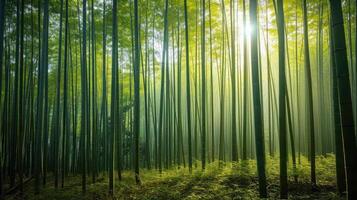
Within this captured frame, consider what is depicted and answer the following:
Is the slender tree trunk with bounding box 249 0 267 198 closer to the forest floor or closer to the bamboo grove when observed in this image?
the bamboo grove

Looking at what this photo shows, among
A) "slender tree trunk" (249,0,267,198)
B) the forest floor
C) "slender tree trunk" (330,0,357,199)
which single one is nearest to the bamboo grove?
"slender tree trunk" (249,0,267,198)

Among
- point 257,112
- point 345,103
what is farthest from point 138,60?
point 345,103

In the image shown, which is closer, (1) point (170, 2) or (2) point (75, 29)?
(1) point (170, 2)

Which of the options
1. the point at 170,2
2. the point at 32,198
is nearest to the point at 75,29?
the point at 170,2

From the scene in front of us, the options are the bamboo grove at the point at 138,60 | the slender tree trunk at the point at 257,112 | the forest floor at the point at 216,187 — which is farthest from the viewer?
the bamboo grove at the point at 138,60

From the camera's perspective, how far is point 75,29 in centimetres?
802

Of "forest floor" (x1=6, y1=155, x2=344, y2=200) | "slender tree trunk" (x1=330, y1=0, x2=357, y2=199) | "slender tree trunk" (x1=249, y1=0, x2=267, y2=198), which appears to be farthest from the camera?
"forest floor" (x1=6, y1=155, x2=344, y2=200)

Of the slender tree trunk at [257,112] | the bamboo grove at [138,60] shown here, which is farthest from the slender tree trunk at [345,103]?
the slender tree trunk at [257,112]

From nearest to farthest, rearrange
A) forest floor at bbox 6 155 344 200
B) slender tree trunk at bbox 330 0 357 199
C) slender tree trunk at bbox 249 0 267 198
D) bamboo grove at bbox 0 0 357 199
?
1. slender tree trunk at bbox 330 0 357 199
2. slender tree trunk at bbox 249 0 267 198
3. forest floor at bbox 6 155 344 200
4. bamboo grove at bbox 0 0 357 199

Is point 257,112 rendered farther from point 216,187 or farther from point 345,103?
point 216,187

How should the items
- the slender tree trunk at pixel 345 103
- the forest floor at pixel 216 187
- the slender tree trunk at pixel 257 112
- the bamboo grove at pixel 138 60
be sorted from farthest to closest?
the bamboo grove at pixel 138 60 → the forest floor at pixel 216 187 → the slender tree trunk at pixel 257 112 → the slender tree trunk at pixel 345 103

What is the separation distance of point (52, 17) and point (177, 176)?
648 cm

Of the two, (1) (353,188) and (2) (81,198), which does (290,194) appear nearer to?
(1) (353,188)

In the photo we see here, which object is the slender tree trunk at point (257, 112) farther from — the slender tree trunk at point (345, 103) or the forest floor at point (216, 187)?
the slender tree trunk at point (345, 103)
